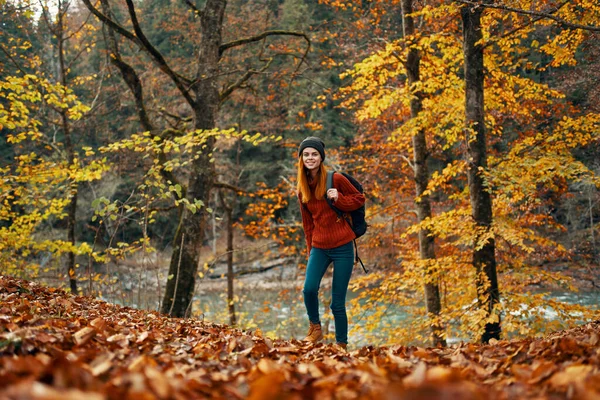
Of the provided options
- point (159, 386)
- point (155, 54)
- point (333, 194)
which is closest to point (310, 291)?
point (333, 194)

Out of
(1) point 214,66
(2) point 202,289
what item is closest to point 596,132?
(1) point 214,66

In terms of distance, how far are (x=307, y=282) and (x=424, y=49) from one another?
5.85m

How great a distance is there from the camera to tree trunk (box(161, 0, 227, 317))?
7.99m

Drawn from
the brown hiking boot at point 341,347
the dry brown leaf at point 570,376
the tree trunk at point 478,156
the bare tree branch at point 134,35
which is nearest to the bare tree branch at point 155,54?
the bare tree branch at point 134,35

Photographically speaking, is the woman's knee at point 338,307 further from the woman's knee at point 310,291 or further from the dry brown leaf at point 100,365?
the dry brown leaf at point 100,365

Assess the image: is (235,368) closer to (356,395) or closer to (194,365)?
(194,365)

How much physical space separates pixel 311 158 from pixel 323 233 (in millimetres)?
724

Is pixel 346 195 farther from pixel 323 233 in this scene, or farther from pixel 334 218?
pixel 323 233

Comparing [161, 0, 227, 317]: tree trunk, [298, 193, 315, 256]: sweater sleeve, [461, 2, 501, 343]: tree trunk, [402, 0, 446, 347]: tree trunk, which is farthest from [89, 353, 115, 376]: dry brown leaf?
[402, 0, 446, 347]: tree trunk

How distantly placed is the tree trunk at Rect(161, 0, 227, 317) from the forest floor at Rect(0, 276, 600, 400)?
429cm

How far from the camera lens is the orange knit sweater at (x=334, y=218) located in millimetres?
4852

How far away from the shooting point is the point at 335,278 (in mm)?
4965

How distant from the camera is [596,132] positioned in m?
7.45

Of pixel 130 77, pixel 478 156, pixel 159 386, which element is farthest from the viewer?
pixel 130 77
